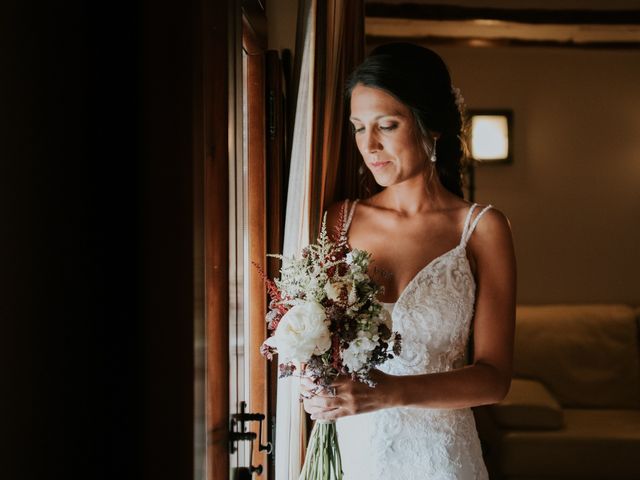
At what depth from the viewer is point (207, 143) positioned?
1.30 metres

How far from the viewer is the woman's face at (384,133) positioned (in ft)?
6.87

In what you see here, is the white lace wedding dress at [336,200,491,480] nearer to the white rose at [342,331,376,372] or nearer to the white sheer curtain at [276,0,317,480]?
the white sheer curtain at [276,0,317,480]

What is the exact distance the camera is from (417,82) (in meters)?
2.11

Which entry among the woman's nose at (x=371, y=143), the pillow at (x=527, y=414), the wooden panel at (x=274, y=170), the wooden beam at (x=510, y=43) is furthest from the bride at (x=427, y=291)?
the wooden beam at (x=510, y=43)

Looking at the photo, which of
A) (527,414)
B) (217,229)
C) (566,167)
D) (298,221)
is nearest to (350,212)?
(298,221)

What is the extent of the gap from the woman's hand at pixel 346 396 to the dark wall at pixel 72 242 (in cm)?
62

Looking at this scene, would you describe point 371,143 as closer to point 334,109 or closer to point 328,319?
point 334,109

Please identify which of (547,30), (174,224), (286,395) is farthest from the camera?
(547,30)

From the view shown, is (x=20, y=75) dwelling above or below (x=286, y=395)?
above

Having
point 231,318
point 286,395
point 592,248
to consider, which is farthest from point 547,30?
point 231,318

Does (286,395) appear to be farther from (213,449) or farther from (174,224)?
(174,224)

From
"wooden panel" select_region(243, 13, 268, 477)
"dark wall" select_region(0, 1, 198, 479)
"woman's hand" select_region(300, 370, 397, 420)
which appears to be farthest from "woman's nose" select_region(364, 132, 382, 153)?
"dark wall" select_region(0, 1, 198, 479)

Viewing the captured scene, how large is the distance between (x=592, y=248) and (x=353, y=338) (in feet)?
14.1

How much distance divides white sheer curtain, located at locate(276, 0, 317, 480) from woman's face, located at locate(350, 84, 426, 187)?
0.50 feet
